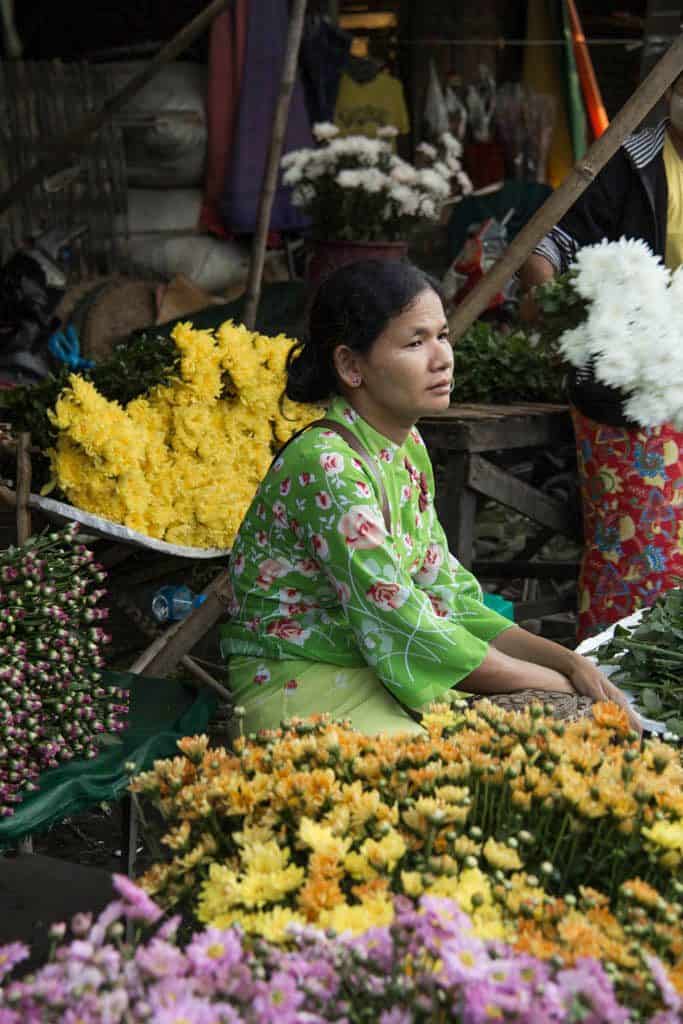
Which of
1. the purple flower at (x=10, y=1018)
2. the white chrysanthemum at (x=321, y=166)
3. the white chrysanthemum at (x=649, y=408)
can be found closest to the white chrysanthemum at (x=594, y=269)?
the white chrysanthemum at (x=649, y=408)

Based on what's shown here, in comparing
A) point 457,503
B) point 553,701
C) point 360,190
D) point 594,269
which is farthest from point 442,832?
point 360,190

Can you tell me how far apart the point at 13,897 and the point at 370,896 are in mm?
1232

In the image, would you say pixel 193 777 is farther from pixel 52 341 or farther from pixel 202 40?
pixel 202 40

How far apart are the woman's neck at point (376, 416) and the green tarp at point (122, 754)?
26.9 inches

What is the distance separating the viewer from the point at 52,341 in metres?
6.83

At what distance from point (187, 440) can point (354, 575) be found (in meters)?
1.18

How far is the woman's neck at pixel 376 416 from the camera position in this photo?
2.55m

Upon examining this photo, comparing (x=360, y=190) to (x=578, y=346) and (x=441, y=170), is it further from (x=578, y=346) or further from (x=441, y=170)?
(x=578, y=346)

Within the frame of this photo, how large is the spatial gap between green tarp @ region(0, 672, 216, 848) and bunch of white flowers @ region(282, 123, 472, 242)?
356 centimetres

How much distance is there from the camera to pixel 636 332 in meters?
3.21

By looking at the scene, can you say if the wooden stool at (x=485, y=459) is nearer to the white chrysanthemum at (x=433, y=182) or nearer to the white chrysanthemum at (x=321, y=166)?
the white chrysanthemum at (x=433, y=182)

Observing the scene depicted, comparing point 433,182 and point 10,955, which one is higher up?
point 433,182

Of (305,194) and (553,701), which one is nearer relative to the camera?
(553,701)

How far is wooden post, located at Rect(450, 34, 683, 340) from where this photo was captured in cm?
336
